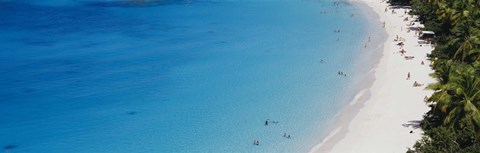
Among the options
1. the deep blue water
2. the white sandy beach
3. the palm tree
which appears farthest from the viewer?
the deep blue water

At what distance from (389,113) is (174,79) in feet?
58.9

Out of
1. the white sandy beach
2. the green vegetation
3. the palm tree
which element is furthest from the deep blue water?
the palm tree

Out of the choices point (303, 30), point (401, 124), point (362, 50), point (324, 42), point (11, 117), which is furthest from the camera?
point (303, 30)

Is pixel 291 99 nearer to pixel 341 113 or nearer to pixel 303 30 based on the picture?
pixel 341 113

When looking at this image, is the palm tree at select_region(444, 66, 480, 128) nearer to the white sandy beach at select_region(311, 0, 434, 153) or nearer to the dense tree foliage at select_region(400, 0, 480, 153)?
the dense tree foliage at select_region(400, 0, 480, 153)

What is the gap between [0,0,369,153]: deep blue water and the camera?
30469mm

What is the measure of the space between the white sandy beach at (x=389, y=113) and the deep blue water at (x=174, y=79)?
160 cm

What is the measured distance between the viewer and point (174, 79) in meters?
42.5

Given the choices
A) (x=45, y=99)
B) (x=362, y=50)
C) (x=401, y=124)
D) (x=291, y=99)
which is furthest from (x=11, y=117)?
(x=362, y=50)

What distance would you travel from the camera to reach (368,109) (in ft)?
108

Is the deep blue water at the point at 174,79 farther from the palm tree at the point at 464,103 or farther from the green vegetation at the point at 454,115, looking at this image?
the palm tree at the point at 464,103

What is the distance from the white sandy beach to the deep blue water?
1.60 meters

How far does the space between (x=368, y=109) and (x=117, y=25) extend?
41.2 meters

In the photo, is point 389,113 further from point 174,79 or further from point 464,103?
point 174,79
